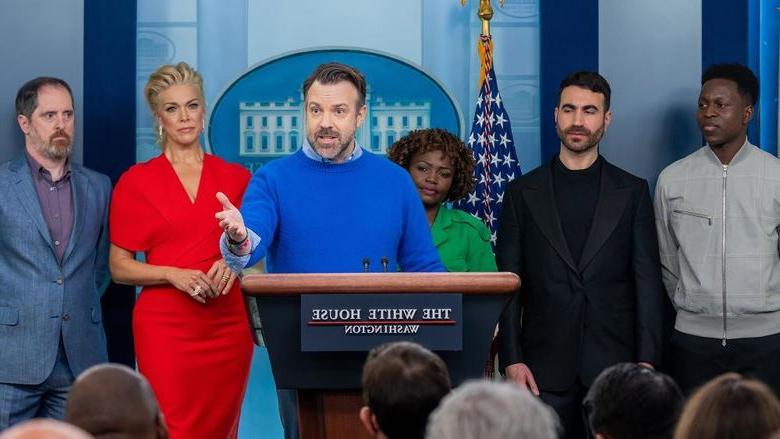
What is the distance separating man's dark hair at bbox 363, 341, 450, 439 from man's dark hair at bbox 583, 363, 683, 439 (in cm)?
37

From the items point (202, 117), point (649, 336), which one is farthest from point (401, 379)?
point (202, 117)

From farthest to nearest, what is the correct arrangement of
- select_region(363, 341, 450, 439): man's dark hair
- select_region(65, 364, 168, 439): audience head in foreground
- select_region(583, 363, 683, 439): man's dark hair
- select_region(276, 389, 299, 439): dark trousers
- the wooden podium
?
select_region(276, 389, 299, 439): dark trousers, the wooden podium, select_region(583, 363, 683, 439): man's dark hair, select_region(363, 341, 450, 439): man's dark hair, select_region(65, 364, 168, 439): audience head in foreground

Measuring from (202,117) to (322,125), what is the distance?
1.42 m

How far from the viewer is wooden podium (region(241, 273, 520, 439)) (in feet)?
10.6

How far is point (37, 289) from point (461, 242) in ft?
5.74

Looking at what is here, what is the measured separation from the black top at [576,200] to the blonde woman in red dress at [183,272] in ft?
4.32

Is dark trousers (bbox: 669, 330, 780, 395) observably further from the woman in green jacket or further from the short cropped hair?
the short cropped hair

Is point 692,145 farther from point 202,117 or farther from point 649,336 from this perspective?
point 202,117

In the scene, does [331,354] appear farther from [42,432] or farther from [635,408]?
[42,432]

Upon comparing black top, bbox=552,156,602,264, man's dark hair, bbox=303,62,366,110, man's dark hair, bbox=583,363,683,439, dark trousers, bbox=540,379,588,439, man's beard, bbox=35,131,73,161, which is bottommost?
dark trousers, bbox=540,379,588,439

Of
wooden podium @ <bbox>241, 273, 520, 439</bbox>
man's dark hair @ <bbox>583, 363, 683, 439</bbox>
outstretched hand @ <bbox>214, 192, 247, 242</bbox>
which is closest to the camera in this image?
man's dark hair @ <bbox>583, 363, 683, 439</bbox>

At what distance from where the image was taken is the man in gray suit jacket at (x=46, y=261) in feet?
16.5

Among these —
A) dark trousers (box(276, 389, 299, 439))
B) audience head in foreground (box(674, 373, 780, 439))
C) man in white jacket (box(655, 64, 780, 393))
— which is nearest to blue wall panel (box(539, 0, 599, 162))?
man in white jacket (box(655, 64, 780, 393))

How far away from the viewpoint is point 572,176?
5.11 meters
